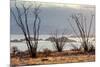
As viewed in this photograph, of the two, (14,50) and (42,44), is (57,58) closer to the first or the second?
(42,44)

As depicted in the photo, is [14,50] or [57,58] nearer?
[14,50]

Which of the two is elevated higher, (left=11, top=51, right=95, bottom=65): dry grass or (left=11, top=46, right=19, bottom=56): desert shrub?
(left=11, top=46, right=19, bottom=56): desert shrub

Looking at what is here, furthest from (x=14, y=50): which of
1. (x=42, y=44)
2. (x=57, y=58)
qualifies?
(x=57, y=58)

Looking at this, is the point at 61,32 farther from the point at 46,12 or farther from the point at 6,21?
the point at 6,21

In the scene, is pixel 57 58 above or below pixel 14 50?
below

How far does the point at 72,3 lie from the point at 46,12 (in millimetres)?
333

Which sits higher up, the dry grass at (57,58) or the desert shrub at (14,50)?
the desert shrub at (14,50)

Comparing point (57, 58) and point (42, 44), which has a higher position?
point (42, 44)

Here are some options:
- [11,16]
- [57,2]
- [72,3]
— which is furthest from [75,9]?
[11,16]

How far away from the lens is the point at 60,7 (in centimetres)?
240

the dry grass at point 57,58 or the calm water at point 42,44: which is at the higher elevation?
the calm water at point 42,44
